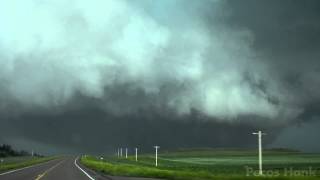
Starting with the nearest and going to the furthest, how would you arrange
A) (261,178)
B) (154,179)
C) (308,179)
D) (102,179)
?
1. (308,179)
2. (261,178)
3. (154,179)
4. (102,179)

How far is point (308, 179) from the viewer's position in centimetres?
3095

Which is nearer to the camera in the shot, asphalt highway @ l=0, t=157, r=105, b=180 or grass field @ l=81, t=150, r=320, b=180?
grass field @ l=81, t=150, r=320, b=180

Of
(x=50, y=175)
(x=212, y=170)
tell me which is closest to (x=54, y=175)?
(x=50, y=175)

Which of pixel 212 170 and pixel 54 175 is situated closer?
pixel 54 175

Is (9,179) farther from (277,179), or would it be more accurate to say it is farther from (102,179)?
(277,179)

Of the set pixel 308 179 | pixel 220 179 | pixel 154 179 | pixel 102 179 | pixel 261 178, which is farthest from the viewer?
pixel 102 179

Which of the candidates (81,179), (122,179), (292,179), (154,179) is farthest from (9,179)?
(292,179)

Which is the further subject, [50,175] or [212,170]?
[212,170]

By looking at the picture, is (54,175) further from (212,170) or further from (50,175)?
(212,170)

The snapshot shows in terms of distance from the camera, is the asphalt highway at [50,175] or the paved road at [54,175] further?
the asphalt highway at [50,175]

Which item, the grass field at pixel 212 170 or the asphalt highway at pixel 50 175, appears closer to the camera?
the grass field at pixel 212 170

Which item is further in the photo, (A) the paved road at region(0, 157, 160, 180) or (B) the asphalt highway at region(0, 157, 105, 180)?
(B) the asphalt highway at region(0, 157, 105, 180)

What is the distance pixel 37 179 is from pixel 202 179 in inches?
530

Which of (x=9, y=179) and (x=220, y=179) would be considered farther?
(x=9, y=179)
